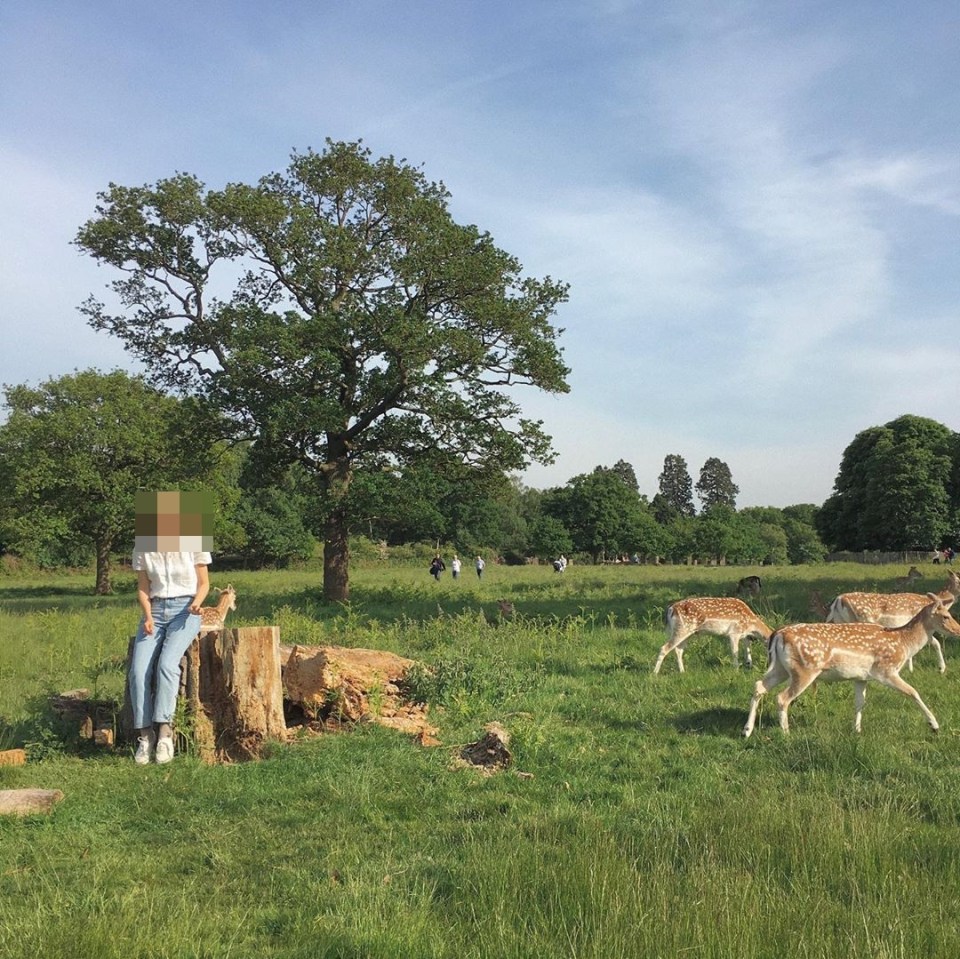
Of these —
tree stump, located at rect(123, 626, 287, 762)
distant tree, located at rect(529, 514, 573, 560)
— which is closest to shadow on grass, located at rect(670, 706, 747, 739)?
tree stump, located at rect(123, 626, 287, 762)

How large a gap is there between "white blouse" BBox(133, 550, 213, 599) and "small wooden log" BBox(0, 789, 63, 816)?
2.15 m

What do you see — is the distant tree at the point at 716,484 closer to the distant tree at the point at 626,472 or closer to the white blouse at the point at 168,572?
the distant tree at the point at 626,472

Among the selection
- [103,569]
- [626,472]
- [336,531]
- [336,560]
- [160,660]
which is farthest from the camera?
[626,472]

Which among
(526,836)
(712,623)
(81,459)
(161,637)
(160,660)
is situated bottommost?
(526,836)

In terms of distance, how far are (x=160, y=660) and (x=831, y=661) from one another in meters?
6.59

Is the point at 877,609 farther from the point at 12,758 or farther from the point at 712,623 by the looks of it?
the point at 12,758

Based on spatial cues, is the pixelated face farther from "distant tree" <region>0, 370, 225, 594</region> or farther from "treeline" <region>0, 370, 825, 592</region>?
"distant tree" <region>0, 370, 225, 594</region>

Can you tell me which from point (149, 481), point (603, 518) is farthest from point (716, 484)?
point (149, 481)

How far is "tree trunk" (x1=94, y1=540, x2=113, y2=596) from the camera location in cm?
3588

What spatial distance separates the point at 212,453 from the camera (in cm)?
2647

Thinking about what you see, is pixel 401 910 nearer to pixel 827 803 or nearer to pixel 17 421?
pixel 827 803

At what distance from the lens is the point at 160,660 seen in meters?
7.71

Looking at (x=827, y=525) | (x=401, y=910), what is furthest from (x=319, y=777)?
(x=827, y=525)

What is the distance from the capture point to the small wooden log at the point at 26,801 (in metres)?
6.06
